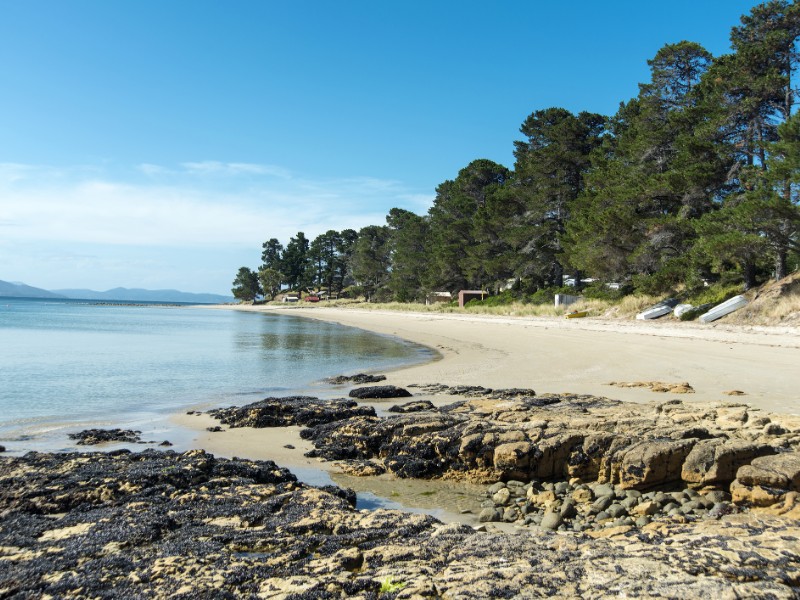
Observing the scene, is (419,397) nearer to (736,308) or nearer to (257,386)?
(257,386)

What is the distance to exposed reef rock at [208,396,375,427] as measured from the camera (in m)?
7.59

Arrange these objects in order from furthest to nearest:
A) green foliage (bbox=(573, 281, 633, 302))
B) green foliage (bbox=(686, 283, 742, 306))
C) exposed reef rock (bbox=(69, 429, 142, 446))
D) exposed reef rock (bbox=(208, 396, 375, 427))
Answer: green foliage (bbox=(573, 281, 633, 302)), green foliage (bbox=(686, 283, 742, 306)), exposed reef rock (bbox=(208, 396, 375, 427)), exposed reef rock (bbox=(69, 429, 142, 446))

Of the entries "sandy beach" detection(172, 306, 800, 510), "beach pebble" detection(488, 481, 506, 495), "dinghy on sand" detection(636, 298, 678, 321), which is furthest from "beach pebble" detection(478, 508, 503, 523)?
"dinghy on sand" detection(636, 298, 678, 321)

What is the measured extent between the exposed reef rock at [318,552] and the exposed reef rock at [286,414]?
311cm

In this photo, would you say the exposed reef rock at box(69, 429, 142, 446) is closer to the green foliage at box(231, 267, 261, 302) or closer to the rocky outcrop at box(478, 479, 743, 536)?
the rocky outcrop at box(478, 479, 743, 536)

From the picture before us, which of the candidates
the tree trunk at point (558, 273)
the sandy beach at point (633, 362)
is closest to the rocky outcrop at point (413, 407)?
the sandy beach at point (633, 362)

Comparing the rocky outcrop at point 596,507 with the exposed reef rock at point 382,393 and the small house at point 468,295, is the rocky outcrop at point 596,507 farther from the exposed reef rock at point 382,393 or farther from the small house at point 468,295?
the small house at point 468,295

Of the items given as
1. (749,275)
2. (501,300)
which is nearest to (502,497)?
(749,275)

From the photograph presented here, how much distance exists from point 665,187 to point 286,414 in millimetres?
23065

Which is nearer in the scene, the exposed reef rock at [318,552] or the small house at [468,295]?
the exposed reef rock at [318,552]

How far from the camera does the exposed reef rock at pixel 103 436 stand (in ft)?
22.6

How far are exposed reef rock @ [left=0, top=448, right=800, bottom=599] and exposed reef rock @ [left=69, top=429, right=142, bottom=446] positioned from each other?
2592 mm

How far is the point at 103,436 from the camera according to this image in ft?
23.1

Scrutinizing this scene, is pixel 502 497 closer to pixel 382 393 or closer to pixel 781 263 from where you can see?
pixel 382 393
